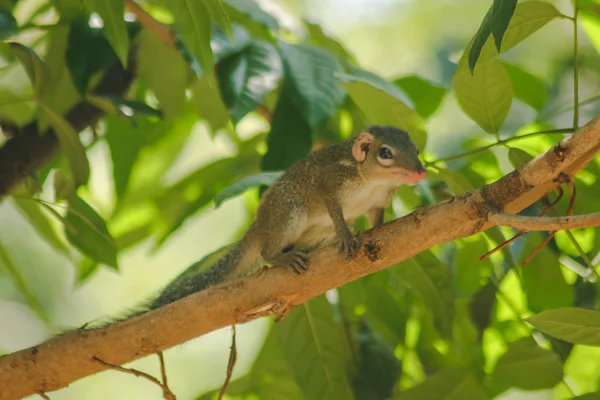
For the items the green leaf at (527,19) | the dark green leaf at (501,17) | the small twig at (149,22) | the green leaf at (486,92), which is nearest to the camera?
the dark green leaf at (501,17)

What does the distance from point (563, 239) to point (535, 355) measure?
29cm

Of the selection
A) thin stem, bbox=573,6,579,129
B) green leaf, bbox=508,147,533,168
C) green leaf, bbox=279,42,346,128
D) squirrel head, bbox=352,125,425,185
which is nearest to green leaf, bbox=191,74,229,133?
green leaf, bbox=279,42,346,128

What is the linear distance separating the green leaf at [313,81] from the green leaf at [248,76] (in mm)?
32

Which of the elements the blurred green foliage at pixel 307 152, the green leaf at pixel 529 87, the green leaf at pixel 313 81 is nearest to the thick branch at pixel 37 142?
the blurred green foliage at pixel 307 152

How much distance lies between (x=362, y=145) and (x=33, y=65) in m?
0.67

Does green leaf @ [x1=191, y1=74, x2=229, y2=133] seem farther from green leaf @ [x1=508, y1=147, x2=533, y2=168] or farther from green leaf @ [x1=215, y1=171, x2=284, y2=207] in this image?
green leaf @ [x1=508, y1=147, x2=533, y2=168]

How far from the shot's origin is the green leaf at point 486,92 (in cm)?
136

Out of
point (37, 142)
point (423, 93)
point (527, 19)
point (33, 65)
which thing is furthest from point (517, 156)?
point (37, 142)

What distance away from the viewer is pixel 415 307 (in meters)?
1.88

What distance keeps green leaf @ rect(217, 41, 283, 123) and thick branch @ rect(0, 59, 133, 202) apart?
0.41 m

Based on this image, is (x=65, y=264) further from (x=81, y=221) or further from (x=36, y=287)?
(x=81, y=221)

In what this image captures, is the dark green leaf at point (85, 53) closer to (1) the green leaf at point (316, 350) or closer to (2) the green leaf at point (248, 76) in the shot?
(2) the green leaf at point (248, 76)

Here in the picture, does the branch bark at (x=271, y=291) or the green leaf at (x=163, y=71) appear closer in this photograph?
the branch bark at (x=271, y=291)

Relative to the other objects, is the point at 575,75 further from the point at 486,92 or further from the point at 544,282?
the point at 544,282
